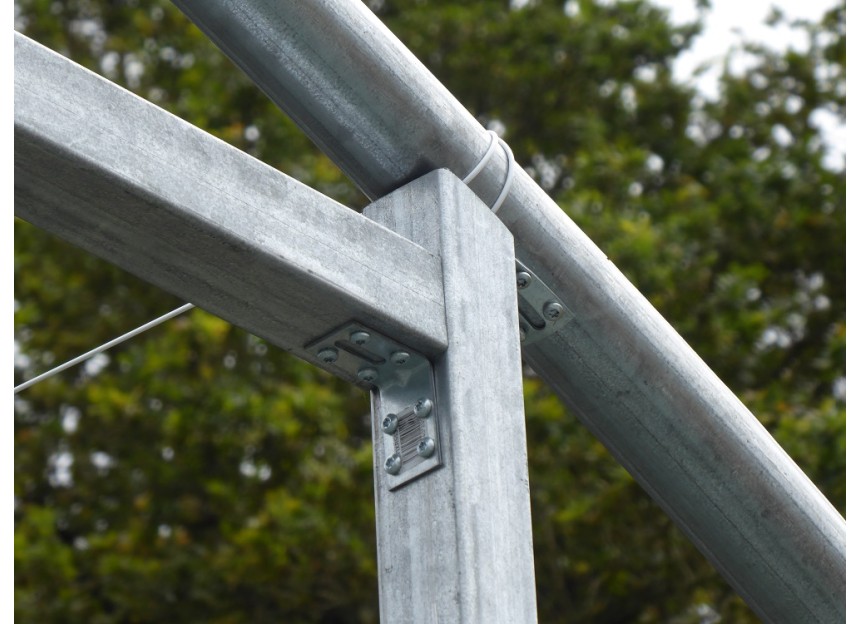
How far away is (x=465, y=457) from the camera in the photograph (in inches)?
55.1

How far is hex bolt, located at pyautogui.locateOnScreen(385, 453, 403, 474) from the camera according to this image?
57.4 inches

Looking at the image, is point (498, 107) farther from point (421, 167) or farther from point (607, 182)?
point (421, 167)

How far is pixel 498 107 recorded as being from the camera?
7645 millimetres

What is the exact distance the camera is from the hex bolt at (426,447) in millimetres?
1413

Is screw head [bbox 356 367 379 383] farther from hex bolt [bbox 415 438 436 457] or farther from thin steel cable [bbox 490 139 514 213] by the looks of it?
thin steel cable [bbox 490 139 514 213]

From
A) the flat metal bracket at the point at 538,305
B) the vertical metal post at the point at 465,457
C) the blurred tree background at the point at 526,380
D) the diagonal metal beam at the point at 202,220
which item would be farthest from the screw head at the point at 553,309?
the blurred tree background at the point at 526,380

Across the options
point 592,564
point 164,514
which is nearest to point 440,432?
point 592,564

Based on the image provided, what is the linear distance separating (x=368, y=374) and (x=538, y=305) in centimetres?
26

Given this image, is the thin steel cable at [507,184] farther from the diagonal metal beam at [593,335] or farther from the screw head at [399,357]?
the screw head at [399,357]

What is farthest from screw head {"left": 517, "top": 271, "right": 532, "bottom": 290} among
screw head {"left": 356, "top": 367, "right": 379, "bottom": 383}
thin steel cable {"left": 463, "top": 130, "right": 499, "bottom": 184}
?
screw head {"left": 356, "top": 367, "right": 379, "bottom": 383}

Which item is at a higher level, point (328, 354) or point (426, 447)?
point (328, 354)

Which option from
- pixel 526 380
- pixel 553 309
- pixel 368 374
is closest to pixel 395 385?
pixel 368 374

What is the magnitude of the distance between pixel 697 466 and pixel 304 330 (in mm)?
569

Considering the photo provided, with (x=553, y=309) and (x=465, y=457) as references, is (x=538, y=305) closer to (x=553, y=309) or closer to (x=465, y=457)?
(x=553, y=309)
